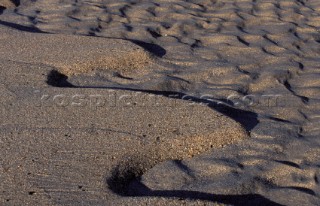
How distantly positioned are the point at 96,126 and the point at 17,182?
0.76m

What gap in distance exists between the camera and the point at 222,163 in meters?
3.61

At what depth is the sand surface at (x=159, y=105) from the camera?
11.0 ft

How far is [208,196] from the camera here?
332cm

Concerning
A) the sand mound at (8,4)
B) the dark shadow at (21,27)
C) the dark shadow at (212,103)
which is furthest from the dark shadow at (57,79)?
the sand mound at (8,4)

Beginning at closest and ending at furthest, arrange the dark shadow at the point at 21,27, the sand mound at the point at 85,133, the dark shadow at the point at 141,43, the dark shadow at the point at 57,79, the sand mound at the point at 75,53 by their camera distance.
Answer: the sand mound at the point at 85,133
the dark shadow at the point at 57,79
the sand mound at the point at 75,53
the dark shadow at the point at 141,43
the dark shadow at the point at 21,27

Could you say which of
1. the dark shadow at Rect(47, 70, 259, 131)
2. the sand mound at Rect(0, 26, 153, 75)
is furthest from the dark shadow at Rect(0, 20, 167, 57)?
the dark shadow at Rect(47, 70, 259, 131)

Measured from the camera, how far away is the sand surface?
336 cm

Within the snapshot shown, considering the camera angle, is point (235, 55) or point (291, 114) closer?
point (291, 114)

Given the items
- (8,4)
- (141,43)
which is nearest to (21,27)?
(8,4)

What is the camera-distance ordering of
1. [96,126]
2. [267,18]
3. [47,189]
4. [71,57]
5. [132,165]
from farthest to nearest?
[267,18] < [71,57] < [96,126] < [132,165] < [47,189]

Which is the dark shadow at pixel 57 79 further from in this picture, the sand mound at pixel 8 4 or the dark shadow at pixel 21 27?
the sand mound at pixel 8 4

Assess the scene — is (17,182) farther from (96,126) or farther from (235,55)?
(235,55)

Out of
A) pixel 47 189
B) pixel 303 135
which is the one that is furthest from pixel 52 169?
pixel 303 135

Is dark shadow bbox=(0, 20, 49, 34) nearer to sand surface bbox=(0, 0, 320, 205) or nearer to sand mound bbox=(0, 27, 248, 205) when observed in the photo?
sand surface bbox=(0, 0, 320, 205)
